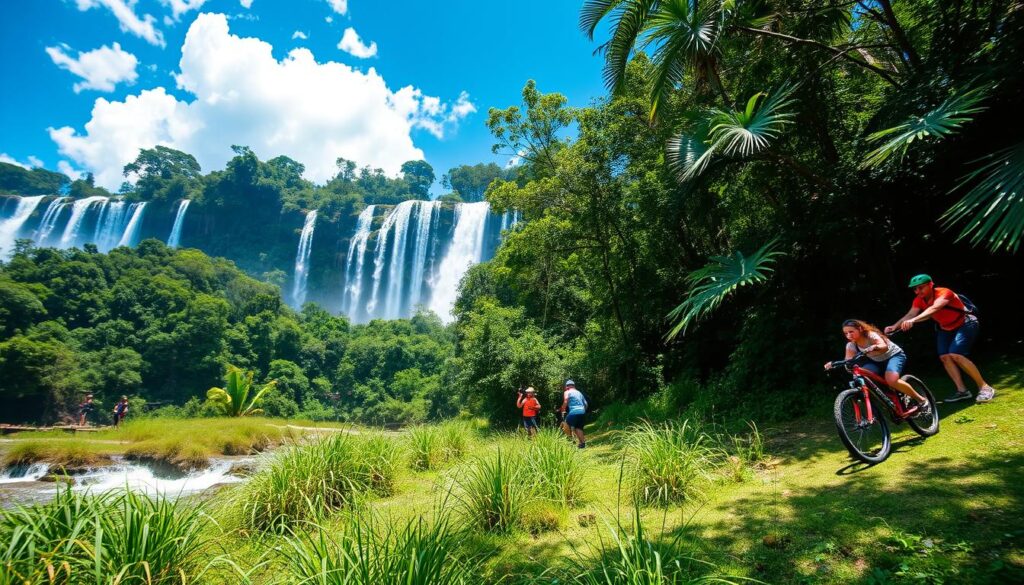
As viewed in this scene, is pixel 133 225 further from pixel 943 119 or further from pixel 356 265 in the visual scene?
pixel 943 119

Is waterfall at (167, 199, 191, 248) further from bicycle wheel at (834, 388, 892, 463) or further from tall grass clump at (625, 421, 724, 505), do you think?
bicycle wheel at (834, 388, 892, 463)

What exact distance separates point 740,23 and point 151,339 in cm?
4679

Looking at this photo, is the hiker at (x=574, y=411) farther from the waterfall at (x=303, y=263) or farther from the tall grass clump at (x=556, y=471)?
the waterfall at (x=303, y=263)

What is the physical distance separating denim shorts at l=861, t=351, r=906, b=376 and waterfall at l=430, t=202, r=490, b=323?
1829 inches

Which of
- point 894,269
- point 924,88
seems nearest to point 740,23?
point 924,88

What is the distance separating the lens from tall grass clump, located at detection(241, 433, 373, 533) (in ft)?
15.5

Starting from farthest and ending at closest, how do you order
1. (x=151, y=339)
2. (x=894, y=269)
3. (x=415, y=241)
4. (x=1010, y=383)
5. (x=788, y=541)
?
1. (x=415, y=241)
2. (x=151, y=339)
3. (x=894, y=269)
4. (x=1010, y=383)
5. (x=788, y=541)

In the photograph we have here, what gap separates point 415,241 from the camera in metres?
62.4

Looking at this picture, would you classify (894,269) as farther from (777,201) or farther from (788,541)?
(788,541)

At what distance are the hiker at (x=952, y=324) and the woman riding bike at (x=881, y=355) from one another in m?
0.18

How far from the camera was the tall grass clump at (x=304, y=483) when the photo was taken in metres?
4.71

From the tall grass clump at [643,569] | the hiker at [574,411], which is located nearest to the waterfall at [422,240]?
the hiker at [574,411]

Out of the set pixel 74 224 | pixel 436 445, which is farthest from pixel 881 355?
pixel 74 224

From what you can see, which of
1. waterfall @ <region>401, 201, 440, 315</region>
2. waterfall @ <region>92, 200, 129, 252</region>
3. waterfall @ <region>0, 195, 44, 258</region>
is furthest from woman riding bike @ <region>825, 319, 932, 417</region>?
waterfall @ <region>0, 195, 44, 258</region>
